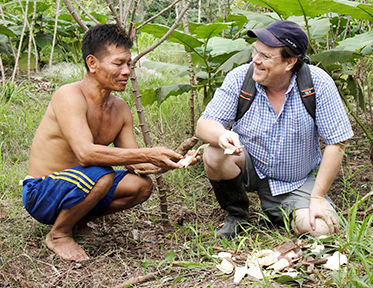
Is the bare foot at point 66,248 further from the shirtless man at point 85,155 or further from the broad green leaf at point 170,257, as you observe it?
the broad green leaf at point 170,257

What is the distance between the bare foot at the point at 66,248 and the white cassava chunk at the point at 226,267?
83 centimetres

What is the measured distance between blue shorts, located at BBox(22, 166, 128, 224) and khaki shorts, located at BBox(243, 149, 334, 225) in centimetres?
95

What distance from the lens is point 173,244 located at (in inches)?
106

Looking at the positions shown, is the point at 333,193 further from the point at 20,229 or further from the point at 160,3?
the point at 160,3

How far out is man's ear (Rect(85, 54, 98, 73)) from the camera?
2.44 m

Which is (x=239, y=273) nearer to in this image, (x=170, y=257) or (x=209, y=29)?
(x=170, y=257)

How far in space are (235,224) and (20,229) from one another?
143cm

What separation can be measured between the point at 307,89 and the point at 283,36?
14.1 inches

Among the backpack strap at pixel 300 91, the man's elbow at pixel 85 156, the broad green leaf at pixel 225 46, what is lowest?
the man's elbow at pixel 85 156

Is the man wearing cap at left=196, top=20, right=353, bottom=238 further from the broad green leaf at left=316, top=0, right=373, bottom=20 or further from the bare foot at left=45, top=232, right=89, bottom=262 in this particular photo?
the bare foot at left=45, top=232, right=89, bottom=262

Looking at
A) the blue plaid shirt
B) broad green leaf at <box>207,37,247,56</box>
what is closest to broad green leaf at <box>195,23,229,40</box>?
broad green leaf at <box>207,37,247,56</box>

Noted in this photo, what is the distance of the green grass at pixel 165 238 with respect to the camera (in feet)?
Result: 6.63

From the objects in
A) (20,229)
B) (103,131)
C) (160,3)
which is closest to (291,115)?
(103,131)

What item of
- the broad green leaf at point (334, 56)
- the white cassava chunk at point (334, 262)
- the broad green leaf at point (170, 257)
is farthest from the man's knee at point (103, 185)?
the broad green leaf at point (334, 56)
